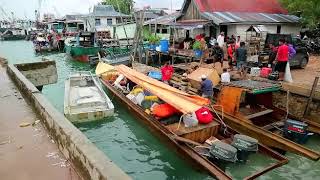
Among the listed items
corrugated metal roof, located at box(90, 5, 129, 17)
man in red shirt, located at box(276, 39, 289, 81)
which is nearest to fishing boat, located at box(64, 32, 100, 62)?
corrugated metal roof, located at box(90, 5, 129, 17)

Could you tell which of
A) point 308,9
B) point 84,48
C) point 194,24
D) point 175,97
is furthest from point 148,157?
point 84,48

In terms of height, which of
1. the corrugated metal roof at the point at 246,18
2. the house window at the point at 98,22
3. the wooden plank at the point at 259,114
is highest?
the house window at the point at 98,22

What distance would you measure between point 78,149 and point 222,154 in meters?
3.97

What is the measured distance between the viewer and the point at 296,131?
31.1ft

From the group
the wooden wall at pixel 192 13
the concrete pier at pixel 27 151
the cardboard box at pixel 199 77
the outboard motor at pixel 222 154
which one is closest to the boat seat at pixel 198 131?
the outboard motor at pixel 222 154

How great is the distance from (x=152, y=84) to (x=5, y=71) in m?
8.39

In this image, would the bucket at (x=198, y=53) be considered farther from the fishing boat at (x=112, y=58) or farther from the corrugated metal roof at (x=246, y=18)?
the fishing boat at (x=112, y=58)

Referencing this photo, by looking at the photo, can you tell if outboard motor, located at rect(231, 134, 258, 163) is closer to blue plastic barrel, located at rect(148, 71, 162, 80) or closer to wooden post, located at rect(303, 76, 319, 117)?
wooden post, located at rect(303, 76, 319, 117)

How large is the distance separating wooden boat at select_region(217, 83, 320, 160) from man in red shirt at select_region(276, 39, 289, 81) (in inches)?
98.0

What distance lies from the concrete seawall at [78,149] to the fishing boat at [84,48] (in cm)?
2209

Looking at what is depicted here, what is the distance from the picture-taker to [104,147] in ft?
34.8

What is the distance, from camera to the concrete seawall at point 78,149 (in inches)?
169

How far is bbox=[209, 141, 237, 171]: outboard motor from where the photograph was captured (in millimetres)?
7582

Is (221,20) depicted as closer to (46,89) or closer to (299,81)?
(299,81)
